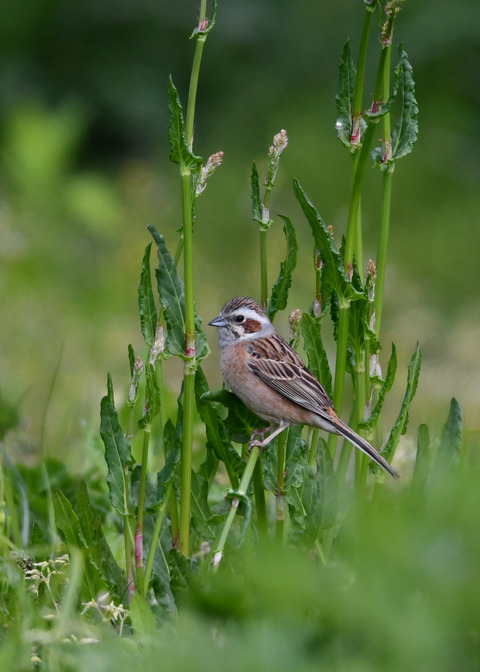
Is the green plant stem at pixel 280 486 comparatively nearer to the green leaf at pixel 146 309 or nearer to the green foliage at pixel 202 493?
the green foliage at pixel 202 493

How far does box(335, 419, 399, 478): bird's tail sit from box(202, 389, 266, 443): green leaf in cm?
28

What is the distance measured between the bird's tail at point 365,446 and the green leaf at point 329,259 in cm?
37

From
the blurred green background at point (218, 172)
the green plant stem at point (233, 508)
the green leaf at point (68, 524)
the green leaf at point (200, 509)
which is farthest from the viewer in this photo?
the blurred green background at point (218, 172)

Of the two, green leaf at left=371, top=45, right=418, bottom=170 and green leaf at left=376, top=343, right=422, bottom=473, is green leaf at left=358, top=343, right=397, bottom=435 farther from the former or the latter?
green leaf at left=371, top=45, right=418, bottom=170

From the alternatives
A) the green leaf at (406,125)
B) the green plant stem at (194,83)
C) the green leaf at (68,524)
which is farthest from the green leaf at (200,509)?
the green leaf at (406,125)

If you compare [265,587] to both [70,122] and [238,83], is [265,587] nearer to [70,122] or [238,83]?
[70,122]

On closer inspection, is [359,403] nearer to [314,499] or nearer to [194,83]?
[314,499]

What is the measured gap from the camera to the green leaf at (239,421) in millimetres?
3106

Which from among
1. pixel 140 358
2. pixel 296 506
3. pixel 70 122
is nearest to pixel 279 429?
pixel 296 506

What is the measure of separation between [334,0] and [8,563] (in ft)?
25.9

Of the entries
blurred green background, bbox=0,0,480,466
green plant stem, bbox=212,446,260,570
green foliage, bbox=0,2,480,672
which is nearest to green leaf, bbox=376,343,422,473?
green foliage, bbox=0,2,480,672

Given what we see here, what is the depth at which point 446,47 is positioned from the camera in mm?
9281

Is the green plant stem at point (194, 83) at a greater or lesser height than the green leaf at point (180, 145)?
greater

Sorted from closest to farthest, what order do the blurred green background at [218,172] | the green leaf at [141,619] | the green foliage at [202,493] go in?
the green foliage at [202,493], the green leaf at [141,619], the blurred green background at [218,172]
